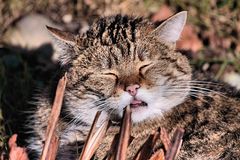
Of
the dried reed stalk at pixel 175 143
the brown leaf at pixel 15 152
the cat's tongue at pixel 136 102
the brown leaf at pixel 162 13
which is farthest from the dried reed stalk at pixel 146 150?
the brown leaf at pixel 162 13

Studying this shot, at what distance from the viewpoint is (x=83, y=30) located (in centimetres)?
650

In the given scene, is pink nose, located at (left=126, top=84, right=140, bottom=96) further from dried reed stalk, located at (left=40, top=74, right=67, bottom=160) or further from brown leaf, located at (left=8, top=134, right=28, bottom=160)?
brown leaf, located at (left=8, top=134, right=28, bottom=160)

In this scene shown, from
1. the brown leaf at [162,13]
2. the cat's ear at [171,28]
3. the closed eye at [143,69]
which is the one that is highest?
the brown leaf at [162,13]

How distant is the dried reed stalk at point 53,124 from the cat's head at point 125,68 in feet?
1.44

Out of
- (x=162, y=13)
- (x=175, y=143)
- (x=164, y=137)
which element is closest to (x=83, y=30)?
(x=162, y=13)

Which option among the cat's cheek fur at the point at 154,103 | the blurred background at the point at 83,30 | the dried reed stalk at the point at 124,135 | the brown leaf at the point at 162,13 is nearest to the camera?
the dried reed stalk at the point at 124,135

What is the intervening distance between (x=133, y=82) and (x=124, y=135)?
1.70 ft

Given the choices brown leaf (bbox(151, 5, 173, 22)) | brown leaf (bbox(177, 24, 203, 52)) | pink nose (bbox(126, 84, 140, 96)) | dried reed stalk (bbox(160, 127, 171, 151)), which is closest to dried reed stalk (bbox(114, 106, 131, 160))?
dried reed stalk (bbox(160, 127, 171, 151))

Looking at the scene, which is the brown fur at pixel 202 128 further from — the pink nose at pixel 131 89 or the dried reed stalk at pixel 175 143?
the dried reed stalk at pixel 175 143

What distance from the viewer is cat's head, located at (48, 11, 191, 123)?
4.36 meters

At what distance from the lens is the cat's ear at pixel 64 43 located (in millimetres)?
4566

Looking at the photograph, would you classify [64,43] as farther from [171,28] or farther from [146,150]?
[146,150]

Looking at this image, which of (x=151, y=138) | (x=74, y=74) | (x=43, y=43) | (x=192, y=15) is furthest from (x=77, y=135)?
(x=192, y=15)

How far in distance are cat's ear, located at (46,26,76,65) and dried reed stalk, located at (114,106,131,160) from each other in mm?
903
